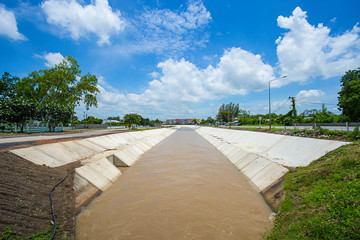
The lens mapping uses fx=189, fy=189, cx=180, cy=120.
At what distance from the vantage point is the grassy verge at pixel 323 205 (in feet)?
11.2

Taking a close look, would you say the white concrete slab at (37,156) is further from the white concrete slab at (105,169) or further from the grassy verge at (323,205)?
the grassy verge at (323,205)

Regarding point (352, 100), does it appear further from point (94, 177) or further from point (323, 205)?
point (94, 177)

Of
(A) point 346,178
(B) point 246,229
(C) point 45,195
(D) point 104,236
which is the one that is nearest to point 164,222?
(D) point 104,236

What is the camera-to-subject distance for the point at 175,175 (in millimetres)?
10086

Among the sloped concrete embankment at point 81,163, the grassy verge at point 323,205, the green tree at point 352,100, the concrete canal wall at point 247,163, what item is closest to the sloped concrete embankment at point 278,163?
the concrete canal wall at point 247,163

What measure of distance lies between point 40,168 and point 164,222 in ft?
17.2

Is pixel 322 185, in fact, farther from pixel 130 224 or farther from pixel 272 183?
pixel 130 224

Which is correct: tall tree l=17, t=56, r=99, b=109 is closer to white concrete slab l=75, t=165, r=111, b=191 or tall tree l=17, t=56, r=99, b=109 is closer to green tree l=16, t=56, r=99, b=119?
green tree l=16, t=56, r=99, b=119

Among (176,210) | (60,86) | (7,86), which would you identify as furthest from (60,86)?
(176,210)

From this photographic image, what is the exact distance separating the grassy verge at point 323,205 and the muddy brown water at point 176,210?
0.85 metres

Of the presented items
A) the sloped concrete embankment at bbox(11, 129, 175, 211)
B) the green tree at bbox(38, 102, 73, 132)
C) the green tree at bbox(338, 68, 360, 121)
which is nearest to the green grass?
the sloped concrete embankment at bbox(11, 129, 175, 211)

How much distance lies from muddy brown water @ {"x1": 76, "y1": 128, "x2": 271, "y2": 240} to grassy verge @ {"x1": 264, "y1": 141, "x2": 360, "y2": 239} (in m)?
0.85

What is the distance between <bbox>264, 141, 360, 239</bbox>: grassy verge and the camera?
11.2ft

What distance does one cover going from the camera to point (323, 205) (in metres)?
4.13
